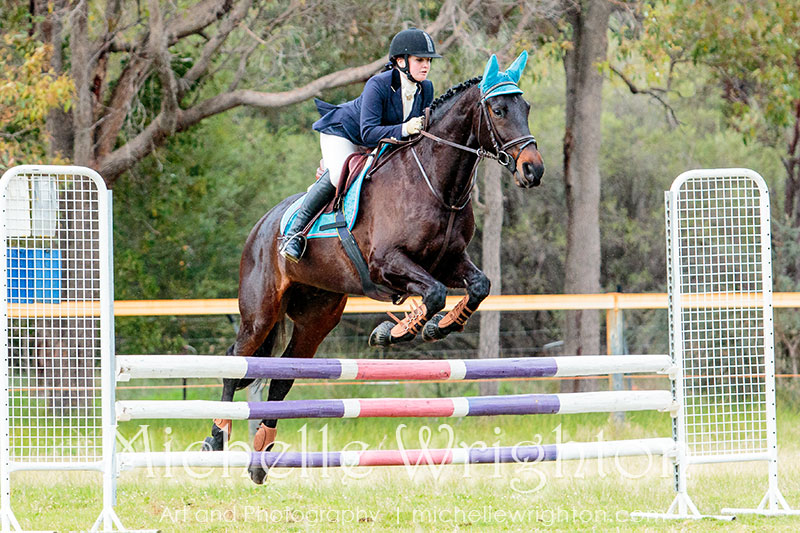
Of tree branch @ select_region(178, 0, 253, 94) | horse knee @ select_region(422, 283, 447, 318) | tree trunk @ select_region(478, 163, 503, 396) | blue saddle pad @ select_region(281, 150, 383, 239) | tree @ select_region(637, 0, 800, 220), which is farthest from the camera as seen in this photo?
tree trunk @ select_region(478, 163, 503, 396)

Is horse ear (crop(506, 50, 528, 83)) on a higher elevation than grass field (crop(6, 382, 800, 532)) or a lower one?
higher

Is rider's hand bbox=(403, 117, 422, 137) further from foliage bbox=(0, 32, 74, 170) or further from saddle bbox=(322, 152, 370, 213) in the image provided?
foliage bbox=(0, 32, 74, 170)

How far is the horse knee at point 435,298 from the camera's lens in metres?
4.77

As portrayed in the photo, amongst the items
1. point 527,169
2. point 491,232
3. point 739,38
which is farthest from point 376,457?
point 491,232

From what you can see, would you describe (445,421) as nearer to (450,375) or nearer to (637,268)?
(450,375)

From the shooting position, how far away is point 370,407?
4492 millimetres

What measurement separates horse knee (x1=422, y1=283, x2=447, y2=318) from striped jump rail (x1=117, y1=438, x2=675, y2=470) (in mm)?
685

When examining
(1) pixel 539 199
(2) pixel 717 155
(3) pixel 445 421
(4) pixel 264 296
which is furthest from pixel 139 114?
(2) pixel 717 155

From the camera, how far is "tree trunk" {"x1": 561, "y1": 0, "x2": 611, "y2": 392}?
1133 centimetres

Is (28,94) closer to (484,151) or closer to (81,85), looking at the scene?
(81,85)

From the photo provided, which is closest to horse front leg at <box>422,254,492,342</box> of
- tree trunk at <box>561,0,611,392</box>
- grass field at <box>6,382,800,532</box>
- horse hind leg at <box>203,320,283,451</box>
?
grass field at <box>6,382,800,532</box>

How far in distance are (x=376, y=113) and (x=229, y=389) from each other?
2.01 meters

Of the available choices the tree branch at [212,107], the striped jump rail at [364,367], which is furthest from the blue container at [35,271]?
the tree branch at [212,107]

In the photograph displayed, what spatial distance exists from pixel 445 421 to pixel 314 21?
467 cm
